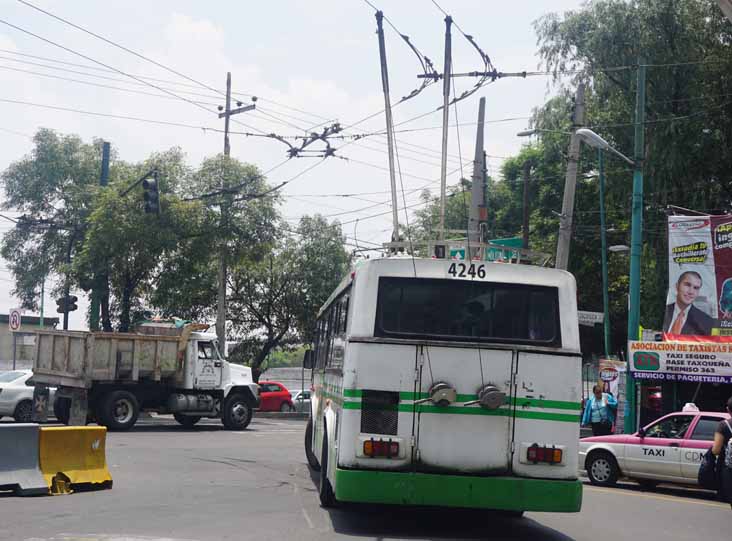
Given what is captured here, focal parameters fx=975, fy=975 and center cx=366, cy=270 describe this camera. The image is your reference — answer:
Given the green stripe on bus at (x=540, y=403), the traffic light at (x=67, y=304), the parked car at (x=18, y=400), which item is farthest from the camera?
the traffic light at (x=67, y=304)

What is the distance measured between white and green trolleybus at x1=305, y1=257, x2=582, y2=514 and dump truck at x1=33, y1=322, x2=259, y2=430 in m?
15.3

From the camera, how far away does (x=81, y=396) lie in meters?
23.9

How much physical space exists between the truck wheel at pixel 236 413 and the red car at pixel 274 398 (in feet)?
47.8

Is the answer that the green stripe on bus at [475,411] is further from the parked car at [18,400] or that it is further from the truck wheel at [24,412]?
the truck wheel at [24,412]

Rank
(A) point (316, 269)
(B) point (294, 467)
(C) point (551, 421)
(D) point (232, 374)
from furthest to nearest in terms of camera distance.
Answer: (A) point (316, 269) < (D) point (232, 374) < (B) point (294, 467) < (C) point (551, 421)

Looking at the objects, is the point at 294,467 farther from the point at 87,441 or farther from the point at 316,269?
the point at 316,269

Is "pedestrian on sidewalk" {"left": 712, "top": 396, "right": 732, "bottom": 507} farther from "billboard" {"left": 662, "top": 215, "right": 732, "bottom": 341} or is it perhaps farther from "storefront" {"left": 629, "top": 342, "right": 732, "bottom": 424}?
"billboard" {"left": 662, "top": 215, "right": 732, "bottom": 341}

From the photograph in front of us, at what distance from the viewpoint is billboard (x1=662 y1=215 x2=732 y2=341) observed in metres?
22.6

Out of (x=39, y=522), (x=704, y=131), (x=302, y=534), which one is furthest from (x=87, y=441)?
(x=704, y=131)

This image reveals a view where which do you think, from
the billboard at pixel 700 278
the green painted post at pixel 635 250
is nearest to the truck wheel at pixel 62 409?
the green painted post at pixel 635 250

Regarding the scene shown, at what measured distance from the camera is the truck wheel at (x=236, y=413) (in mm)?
27047

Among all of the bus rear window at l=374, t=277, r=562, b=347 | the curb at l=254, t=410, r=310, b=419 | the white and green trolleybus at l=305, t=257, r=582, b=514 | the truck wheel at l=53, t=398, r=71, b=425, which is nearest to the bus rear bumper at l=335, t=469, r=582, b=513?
the white and green trolleybus at l=305, t=257, r=582, b=514

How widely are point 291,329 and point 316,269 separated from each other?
3.62 metres

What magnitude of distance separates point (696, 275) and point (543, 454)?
49.1 ft
